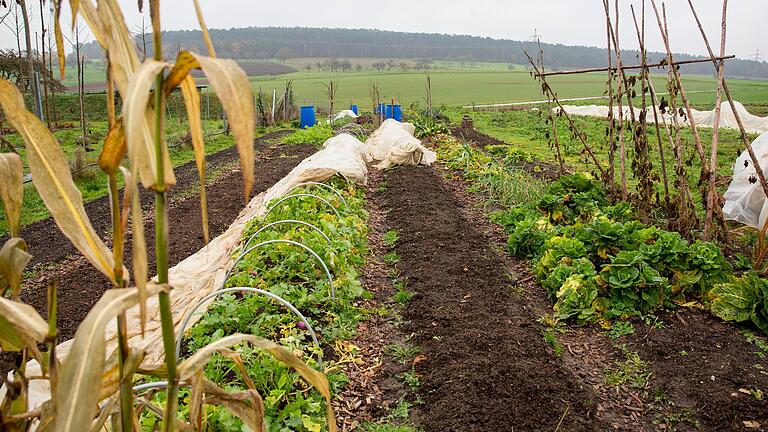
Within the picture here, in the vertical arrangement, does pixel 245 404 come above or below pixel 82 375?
below

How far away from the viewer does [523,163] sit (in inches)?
495

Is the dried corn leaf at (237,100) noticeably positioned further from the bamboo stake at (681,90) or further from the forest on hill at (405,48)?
the forest on hill at (405,48)

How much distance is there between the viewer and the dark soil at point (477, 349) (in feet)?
11.5

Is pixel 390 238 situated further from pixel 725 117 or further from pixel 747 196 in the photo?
pixel 725 117

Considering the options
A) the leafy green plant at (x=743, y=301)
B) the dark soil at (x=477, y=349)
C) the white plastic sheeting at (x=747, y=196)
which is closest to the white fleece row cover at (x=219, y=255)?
the dark soil at (x=477, y=349)

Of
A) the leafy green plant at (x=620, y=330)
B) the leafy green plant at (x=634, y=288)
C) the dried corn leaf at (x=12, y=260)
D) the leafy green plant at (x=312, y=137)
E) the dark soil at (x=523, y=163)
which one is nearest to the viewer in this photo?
the dried corn leaf at (x=12, y=260)

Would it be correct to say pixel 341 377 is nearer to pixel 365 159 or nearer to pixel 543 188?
pixel 543 188

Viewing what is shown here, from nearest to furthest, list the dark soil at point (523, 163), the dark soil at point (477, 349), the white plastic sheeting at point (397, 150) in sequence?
1. the dark soil at point (477, 349)
2. the dark soil at point (523, 163)
3. the white plastic sheeting at point (397, 150)

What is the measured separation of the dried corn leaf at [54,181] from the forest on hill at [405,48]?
9054 centimetres

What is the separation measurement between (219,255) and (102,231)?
7.77ft

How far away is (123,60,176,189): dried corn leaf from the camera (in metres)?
0.86

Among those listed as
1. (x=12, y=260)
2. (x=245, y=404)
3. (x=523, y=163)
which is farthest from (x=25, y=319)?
(x=523, y=163)

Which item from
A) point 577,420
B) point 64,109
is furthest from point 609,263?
point 64,109

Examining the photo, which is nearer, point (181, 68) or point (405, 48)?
point (181, 68)
